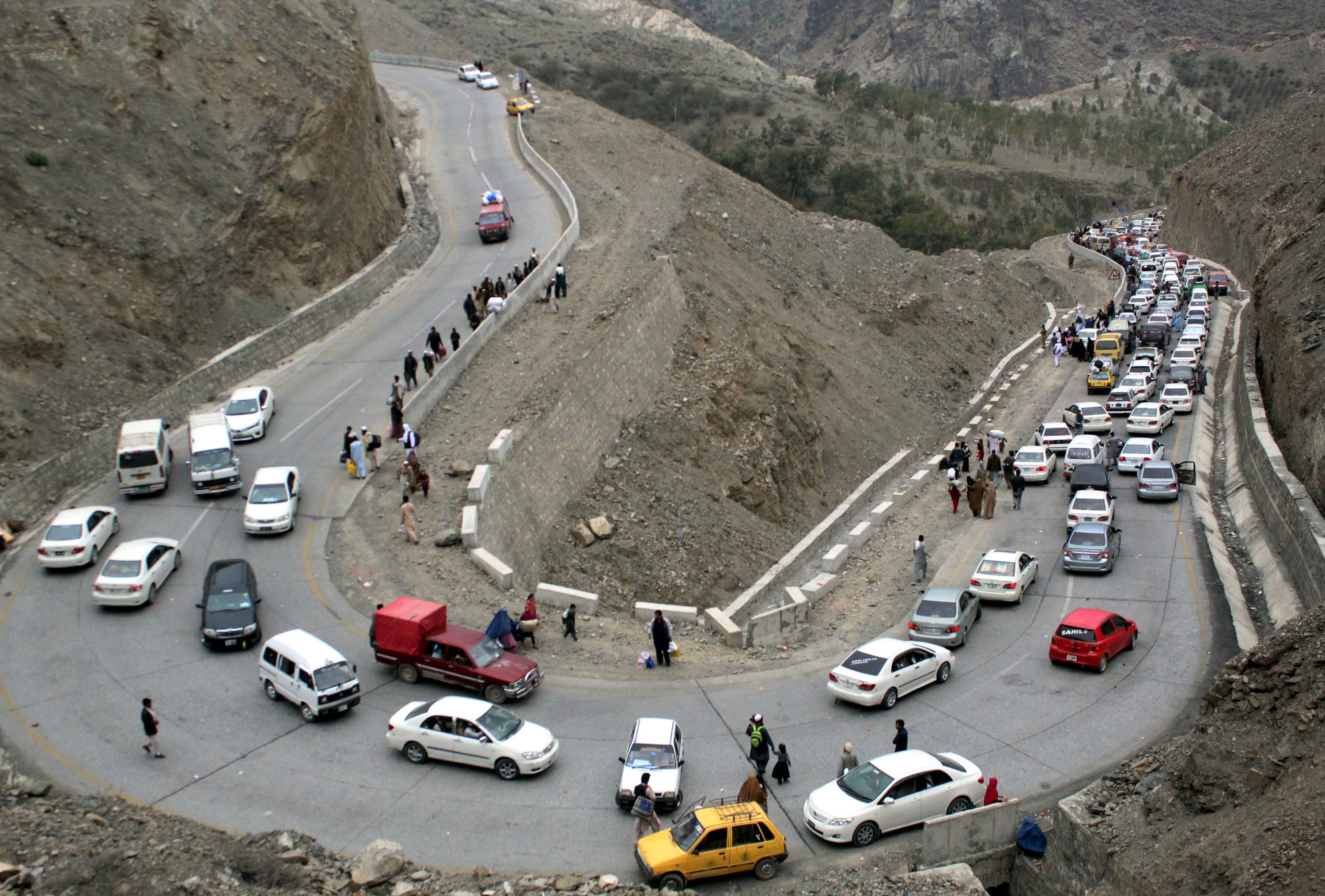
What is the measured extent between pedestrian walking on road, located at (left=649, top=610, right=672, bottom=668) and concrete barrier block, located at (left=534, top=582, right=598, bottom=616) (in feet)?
6.97

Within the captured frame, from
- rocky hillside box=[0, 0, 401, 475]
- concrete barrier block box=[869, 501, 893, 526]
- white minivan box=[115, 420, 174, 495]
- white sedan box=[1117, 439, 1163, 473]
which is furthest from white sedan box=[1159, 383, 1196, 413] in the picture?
white minivan box=[115, 420, 174, 495]

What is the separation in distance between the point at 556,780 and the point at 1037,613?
38.2 feet

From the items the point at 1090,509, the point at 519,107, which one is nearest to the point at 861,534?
the point at 1090,509

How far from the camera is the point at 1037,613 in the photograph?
23.8 m

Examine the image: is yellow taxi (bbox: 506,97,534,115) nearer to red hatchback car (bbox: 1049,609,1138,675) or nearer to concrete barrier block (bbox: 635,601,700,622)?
concrete barrier block (bbox: 635,601,700,622)

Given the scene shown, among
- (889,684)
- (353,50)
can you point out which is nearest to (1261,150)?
(353,50)

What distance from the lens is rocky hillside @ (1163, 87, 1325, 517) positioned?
31.4 meters

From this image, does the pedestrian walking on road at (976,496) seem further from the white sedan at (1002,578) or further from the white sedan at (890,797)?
the white sedan at (890,797)

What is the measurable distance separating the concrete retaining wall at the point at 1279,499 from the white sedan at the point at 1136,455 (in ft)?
7.55

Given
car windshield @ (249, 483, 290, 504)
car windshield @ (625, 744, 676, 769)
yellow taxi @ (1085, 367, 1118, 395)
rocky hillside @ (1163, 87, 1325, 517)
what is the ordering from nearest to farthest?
car windshield @ (625, 744, 676, 769), car windshield @ (249, 483, 290, 504), rocky hillside @ (1163, 87, 1325, 517), yellow taxi @ (1085, 367, 1118, 395)

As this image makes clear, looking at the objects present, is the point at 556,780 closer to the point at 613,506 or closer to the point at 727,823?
the point at 727,823

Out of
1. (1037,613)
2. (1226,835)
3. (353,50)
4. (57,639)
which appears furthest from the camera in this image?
(353,50)

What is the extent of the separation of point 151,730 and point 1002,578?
16.6 m

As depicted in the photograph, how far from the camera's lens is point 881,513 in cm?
3198
